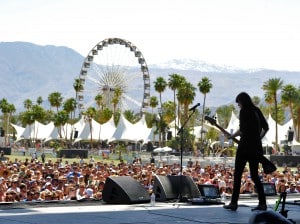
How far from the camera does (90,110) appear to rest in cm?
10488

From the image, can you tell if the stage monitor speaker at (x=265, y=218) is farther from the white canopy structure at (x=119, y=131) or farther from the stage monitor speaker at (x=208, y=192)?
the white canopy structure at (x=119, y=131)

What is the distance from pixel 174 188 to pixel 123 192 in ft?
2.99

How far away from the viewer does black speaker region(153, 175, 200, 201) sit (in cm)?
981

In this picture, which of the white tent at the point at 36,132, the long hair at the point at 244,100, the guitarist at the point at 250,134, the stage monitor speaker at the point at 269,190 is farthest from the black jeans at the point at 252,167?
the white tent at the point at 36,132

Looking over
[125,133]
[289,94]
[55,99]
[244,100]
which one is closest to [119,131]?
[125,133]

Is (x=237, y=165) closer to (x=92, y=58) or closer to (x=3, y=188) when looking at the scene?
(x=3, y=188)

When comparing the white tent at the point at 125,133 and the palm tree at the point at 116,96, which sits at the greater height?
the palm tree at the point at 116,96

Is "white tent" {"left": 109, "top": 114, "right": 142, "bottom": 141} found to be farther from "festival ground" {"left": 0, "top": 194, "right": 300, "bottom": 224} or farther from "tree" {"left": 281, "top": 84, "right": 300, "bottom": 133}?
"festival ground" {"left": 0, "top": 194, "right": 300, "bottom": 224}

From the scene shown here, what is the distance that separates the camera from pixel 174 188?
991 centimetres

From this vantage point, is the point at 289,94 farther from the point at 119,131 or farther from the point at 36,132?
the point at 36,132

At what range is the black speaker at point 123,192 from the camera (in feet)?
30.6

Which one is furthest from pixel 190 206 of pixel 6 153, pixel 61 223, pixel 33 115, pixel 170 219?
pixel 33 115

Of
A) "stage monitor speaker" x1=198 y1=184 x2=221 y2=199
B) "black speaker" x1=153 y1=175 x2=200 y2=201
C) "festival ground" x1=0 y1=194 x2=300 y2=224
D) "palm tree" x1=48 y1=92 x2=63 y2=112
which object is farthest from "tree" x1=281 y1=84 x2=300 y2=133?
"festival ground" x1=0 y1=194 x2=300 y2=224

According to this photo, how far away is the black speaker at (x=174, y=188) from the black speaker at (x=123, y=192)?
1.18ft
